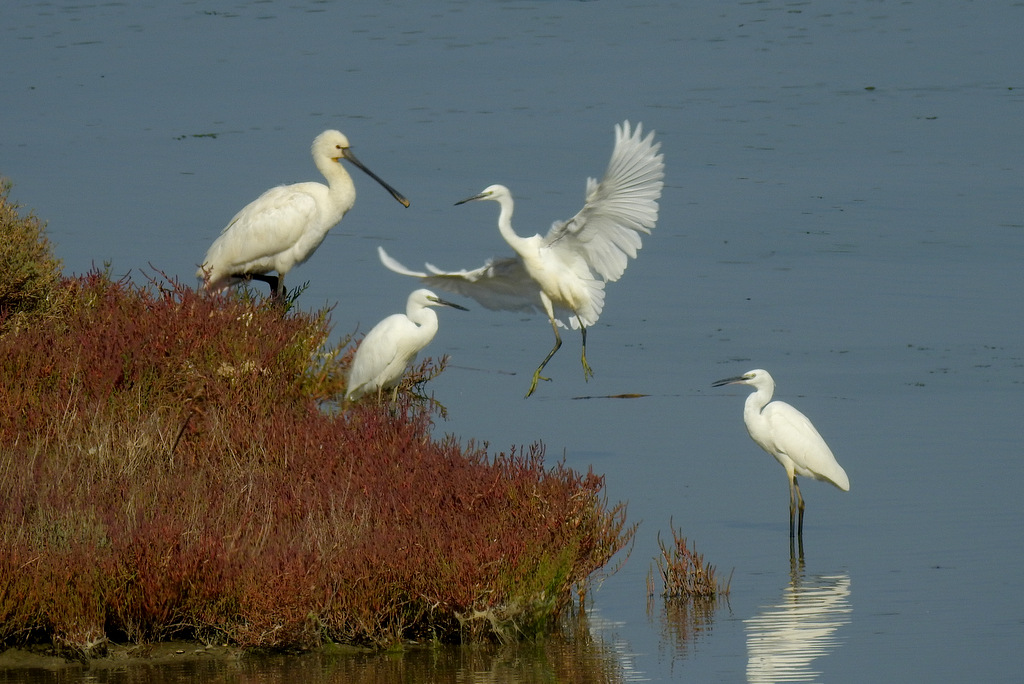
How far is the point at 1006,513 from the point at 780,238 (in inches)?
357

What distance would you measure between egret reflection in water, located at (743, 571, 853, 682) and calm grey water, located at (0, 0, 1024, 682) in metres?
0.02

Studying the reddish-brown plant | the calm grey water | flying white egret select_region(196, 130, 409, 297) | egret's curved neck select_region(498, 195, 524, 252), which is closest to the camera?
the reddish-brown plant

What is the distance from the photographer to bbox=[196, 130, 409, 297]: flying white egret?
40.8 feet

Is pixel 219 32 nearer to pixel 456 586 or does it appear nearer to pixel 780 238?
pixel 780 238

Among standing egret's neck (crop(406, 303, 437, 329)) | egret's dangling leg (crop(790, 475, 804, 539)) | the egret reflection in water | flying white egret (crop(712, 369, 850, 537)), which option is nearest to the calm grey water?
the egret reflection in water

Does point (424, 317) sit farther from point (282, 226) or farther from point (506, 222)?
point (282, 226)

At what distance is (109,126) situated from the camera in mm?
26281

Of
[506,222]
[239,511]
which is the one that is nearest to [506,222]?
[506,222]

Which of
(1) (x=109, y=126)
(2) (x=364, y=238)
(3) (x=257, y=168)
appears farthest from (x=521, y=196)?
(1) (x=109, y=126)

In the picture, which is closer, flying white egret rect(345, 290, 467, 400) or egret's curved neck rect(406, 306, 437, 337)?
flying white egret rect(345, 290, 467, 400)

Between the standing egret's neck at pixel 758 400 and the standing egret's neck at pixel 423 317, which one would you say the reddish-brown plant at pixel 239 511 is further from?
the standing egret's neck at pixel 758 400

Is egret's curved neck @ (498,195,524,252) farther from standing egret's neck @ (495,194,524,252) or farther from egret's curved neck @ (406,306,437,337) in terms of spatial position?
egret's curved neck @ (406,306,437,337)

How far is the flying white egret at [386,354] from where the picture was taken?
33.7ft

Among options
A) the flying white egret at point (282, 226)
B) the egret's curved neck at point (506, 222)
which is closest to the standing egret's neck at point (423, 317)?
the egret's curved neck at point (506, 222)
